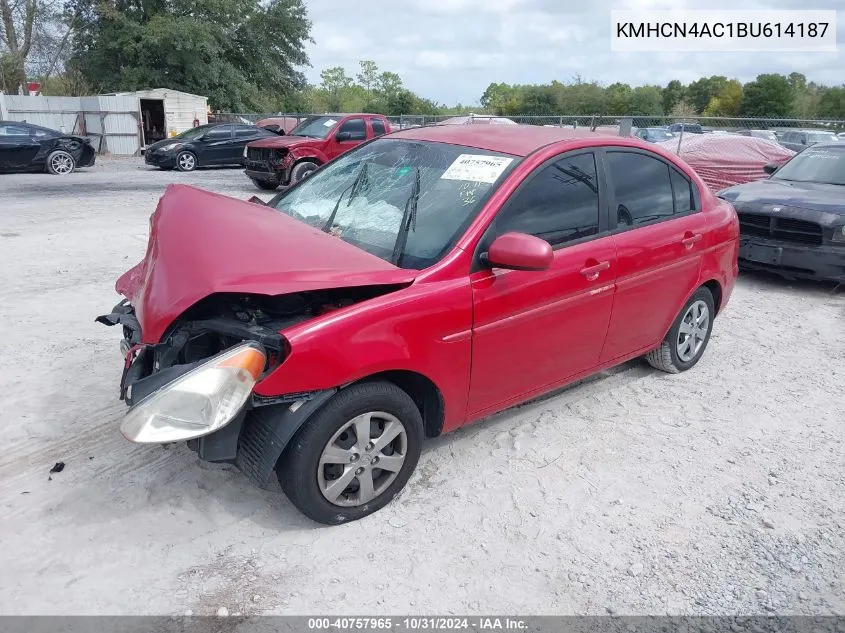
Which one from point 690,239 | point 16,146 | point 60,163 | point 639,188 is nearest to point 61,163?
point 60,163

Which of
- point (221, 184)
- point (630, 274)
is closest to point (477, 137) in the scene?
point (630, 274)

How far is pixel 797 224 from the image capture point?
720 cm

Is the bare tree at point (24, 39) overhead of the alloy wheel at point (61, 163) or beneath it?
overhead

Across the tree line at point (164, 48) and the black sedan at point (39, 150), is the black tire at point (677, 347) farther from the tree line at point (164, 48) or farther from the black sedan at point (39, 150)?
the tree line at point (164, 48)

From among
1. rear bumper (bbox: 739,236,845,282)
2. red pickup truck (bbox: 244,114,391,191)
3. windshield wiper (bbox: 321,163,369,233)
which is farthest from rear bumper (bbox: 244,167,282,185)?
windshield wiper (bbox: 321,163,369,233)

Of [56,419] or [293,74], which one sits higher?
[293,74]

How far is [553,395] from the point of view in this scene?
455cm

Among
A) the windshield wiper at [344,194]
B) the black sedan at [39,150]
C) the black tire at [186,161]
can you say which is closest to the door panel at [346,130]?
the black tire at [186,161]

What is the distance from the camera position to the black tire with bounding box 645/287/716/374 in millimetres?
4746

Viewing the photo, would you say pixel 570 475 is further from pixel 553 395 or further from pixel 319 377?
pixel 319 377

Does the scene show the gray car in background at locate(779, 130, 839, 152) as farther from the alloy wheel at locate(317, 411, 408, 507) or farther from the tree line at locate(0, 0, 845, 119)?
the tree line at locate(0, 0, 845, 119)

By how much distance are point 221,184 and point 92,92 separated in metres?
20.2

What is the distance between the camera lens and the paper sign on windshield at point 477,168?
3.54m

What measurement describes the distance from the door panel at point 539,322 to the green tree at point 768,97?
173 ft
